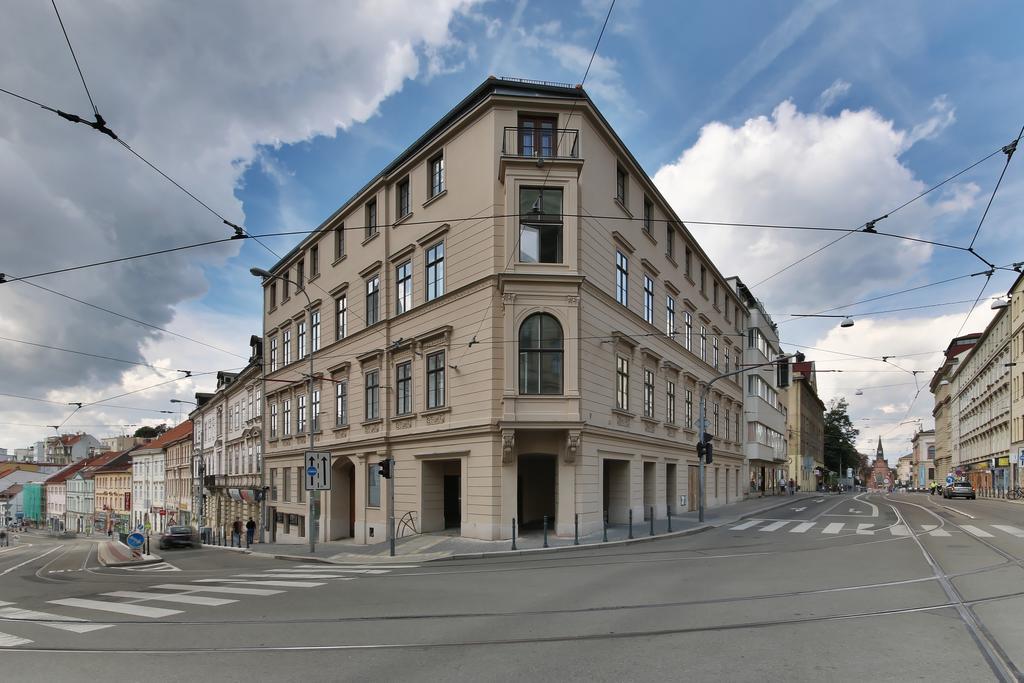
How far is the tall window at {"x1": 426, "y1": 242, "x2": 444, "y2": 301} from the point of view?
945 inches

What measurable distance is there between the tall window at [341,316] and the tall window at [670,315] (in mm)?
14565

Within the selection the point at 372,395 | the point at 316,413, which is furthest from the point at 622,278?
the point at 316,413

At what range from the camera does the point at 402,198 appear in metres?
27.1

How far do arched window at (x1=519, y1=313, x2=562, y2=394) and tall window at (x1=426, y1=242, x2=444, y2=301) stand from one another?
4.32 meters

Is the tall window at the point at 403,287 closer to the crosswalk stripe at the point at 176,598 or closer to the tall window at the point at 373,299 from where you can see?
the tall window at the point at 373,299

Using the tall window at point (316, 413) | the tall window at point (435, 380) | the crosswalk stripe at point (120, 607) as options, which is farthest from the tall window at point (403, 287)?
the crosswalk stripe at point (120, 607)

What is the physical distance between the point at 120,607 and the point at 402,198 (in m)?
19.1

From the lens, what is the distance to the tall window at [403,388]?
25.2 metres

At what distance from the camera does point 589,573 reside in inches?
512

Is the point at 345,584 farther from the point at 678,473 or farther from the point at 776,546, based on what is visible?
the point at 678,473

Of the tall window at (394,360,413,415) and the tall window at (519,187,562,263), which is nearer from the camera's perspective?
the tall window at (519,187,562,263)

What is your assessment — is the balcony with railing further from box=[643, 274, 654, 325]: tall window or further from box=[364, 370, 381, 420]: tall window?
box=[364, 370, 381, 420]: tall window

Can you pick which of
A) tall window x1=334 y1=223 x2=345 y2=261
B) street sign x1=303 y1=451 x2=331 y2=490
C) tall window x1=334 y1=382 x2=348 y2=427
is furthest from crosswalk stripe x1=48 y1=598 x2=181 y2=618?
tall window x1=334 y1=223 x2=345 y2=261

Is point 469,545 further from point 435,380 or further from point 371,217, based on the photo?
point 371,217
